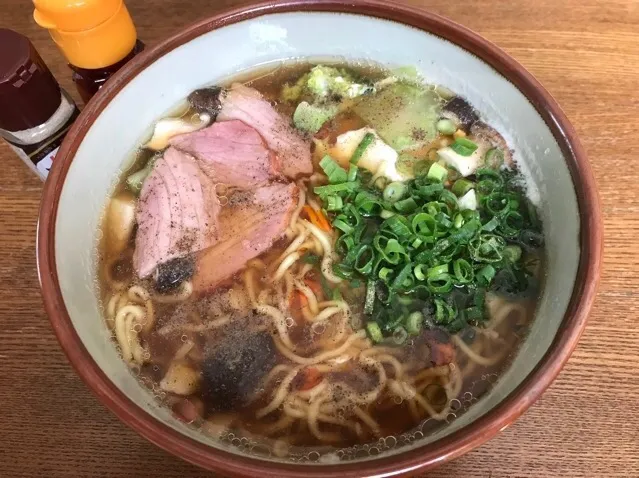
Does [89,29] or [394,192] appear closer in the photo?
[89,29]

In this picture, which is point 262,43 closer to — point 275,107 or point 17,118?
point 275,107

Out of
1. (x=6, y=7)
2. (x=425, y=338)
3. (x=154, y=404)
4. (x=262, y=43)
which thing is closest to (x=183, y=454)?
(x=154, y=404)

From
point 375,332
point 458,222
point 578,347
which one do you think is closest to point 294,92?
point 458,222

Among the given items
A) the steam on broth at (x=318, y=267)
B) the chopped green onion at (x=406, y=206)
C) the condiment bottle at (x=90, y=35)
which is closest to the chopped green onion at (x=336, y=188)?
the steam on broth at (x=318, y=267)

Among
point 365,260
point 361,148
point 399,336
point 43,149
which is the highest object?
point 43,149

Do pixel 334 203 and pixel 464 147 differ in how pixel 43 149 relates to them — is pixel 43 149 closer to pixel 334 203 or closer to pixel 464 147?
pixel 334 203

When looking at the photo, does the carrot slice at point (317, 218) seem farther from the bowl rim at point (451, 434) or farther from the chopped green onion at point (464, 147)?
the bowl rim at point (451, 434)

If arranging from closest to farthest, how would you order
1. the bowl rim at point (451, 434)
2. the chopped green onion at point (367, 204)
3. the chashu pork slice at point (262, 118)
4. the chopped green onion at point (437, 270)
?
the bowl rim at point (451, 434) < the chopped green onion at point (437, 270) < the chopped green onion at point (367, 204) < the chashu pork slice at point (262, 118)

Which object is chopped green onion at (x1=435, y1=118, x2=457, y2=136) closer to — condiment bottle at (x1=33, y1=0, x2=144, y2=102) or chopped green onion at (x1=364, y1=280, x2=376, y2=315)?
chopped green onion at (x1=364, y1=280, x2=376, y2=315)
